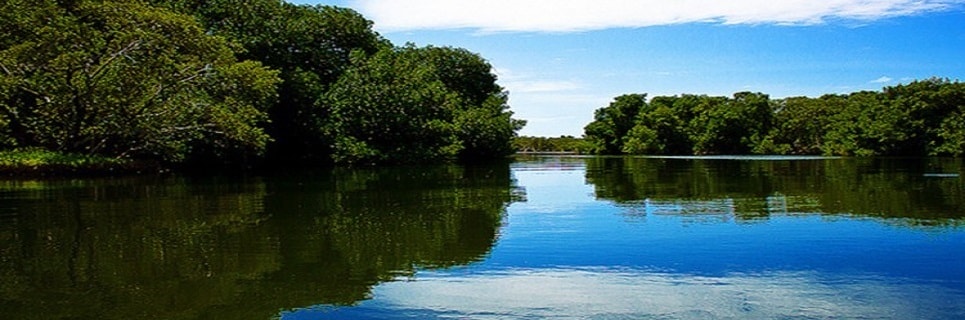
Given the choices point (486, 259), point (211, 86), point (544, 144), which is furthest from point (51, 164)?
point (544, 144)

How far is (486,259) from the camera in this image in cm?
883

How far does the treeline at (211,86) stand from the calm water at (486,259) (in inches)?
558

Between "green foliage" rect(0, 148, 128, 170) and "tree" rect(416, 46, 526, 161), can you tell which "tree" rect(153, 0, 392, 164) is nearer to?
"tree" rect(416, 46, 526, 161)

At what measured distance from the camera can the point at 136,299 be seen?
6.70 meters

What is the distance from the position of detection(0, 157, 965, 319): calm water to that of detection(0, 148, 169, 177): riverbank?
40.1 ft

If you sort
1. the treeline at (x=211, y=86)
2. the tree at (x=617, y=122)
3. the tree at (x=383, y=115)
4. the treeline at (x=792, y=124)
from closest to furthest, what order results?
the treeline at (x=211, y=86) < the tree at (x=383, y=115) < the treeline at (x=792, y=124) < the tree at (x=617, y=122)

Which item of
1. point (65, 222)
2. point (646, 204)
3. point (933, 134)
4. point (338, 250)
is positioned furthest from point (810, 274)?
point (933, 134)

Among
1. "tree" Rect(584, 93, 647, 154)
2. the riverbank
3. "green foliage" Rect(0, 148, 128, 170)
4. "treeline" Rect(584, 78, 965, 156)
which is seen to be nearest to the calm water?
the riverbank

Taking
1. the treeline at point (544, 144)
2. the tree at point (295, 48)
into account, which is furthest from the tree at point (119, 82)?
the treeline at point (544, 144)

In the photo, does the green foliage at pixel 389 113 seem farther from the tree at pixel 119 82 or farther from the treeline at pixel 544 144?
the treeline at pixel 544 144

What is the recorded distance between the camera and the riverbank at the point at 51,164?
27156mm

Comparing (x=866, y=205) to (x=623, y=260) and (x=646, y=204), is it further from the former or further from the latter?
(x=623, y=260)

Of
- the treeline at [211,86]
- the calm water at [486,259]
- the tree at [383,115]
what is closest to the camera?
the calm water at [486,259]

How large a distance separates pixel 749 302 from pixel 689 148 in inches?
3828
